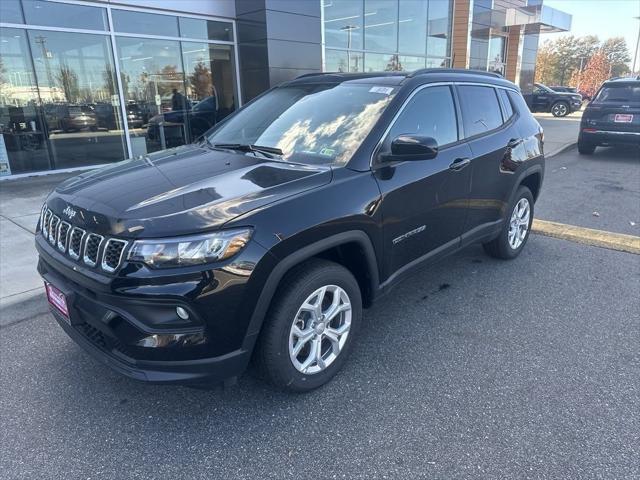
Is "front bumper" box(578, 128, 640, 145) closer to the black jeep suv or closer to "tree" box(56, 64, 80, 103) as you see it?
the black jeep suv

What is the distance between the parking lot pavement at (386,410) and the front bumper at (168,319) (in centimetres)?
43

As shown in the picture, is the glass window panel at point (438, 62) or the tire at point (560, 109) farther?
the tire at point (560, 109)

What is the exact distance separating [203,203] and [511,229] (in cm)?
348

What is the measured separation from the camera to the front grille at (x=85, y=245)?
2256 mm

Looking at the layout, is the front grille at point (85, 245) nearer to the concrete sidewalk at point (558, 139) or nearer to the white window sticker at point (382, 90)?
the white window sticker at point (382, 90)

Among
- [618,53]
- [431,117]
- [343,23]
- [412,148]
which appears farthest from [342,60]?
[618,53]

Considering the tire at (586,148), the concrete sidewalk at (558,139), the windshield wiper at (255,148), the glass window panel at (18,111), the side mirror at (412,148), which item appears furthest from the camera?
the concrete sidewalk at (558,139)

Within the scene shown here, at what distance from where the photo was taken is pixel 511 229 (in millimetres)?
4758

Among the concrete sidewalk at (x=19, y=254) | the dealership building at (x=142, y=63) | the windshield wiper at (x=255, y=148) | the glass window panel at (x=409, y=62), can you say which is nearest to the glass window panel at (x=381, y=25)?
the dealership building at (x=142, y=63)

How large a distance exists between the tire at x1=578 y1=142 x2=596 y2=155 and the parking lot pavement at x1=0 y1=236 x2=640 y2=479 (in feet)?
30.1

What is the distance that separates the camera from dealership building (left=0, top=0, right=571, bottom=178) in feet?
29.5

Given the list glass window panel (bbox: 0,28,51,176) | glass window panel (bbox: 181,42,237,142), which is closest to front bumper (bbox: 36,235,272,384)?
glass window panel (bbox: 0,28,51,176)

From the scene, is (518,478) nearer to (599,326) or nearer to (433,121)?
(599,326)

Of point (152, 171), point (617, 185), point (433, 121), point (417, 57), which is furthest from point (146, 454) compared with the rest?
point (417, 57)
